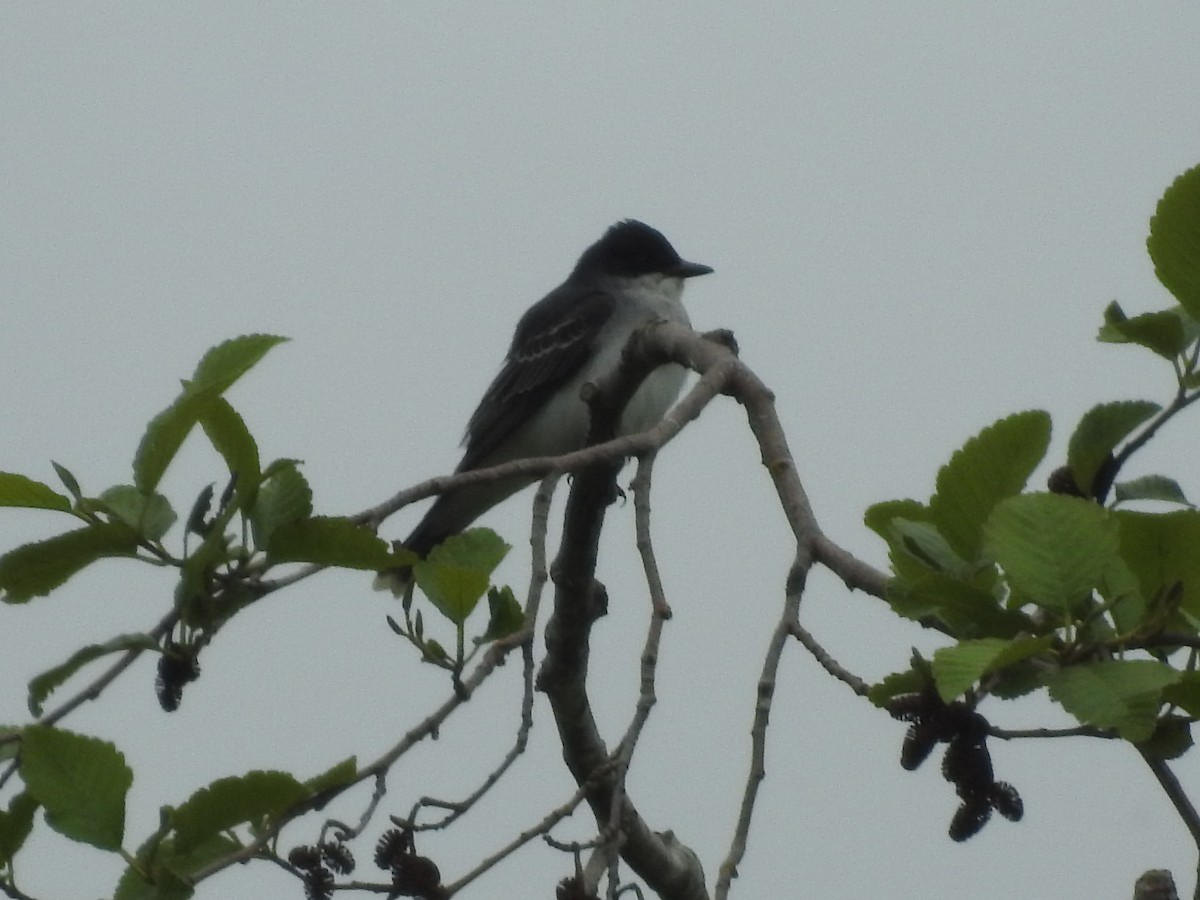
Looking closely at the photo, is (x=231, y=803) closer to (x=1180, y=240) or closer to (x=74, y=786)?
(x=74, y=786)

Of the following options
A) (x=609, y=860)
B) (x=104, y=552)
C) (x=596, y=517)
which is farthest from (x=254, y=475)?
(x=596, y=517)

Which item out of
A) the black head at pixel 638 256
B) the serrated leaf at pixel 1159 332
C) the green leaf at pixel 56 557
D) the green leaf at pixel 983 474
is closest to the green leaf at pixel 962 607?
the green leaf at pixel 983 474

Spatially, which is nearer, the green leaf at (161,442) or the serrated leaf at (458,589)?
the green leaf at (161,442)

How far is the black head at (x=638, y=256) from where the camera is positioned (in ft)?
34.1

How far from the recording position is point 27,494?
277 cm

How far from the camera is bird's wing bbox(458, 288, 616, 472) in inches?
375

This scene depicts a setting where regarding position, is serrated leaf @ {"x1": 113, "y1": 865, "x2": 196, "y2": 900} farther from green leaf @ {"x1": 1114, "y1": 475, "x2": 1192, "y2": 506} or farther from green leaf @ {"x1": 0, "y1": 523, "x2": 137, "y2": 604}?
green leaf @ {"x1": 1114, "y1": 475, "x2": 1192, "y2": 506}

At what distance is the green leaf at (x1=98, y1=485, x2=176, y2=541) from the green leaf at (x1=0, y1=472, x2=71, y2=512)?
7 centimetres

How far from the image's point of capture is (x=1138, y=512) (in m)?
2.38

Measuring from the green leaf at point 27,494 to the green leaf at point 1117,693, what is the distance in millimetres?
1555

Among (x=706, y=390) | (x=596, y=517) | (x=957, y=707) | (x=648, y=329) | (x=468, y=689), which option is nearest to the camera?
(x=957, y=707)

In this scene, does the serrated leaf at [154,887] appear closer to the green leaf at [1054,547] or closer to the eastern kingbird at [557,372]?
the green leaf at [1054,547]

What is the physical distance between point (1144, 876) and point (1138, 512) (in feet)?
2.11

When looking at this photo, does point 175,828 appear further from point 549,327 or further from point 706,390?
point 549,327
